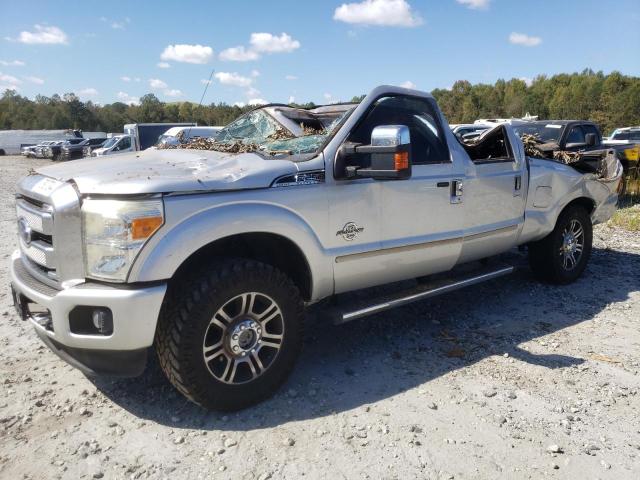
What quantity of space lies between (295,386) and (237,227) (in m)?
1.18

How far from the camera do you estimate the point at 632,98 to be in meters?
55.6

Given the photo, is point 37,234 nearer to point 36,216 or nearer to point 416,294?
point 36,216

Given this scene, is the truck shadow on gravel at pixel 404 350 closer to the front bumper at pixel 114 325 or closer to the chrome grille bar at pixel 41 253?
the front bumper at pixel 114 325

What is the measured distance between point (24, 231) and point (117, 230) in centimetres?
100

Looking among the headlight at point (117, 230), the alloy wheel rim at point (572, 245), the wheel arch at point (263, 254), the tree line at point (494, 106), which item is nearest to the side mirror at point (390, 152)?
the wheel arch at point (263, 254)

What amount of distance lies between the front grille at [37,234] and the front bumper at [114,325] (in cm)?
19

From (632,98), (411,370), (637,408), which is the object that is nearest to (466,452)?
(411,370)

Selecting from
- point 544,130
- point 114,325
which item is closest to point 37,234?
point 114,325

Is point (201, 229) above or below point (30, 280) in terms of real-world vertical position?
above

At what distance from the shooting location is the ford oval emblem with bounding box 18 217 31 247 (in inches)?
123

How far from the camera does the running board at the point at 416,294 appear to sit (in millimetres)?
3410

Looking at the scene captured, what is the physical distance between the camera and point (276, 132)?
4016 mm

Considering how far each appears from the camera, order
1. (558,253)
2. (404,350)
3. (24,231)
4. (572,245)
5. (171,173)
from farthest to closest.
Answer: (572,245), (558,253), (404,350), (24,231), (171,173)

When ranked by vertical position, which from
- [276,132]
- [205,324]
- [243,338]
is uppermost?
[276,132]
